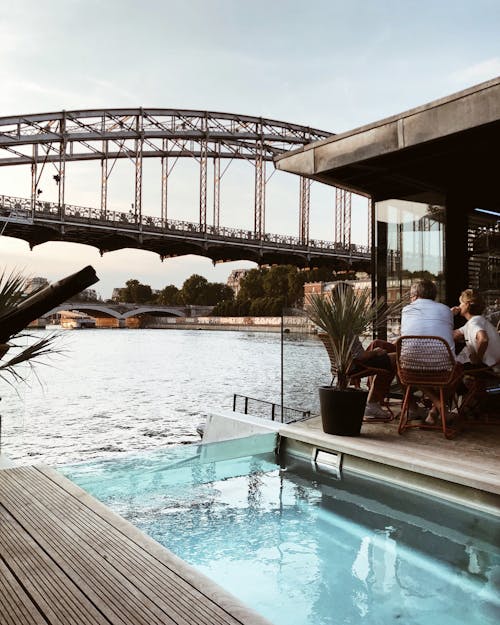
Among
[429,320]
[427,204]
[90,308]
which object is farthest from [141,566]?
[90,308]

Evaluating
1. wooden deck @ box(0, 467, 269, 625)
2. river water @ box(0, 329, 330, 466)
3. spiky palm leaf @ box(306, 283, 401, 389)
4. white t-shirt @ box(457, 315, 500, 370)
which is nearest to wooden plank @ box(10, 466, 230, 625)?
wooden deck @ box(0, 467, 269, 625)

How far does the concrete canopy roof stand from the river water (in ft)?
4.25

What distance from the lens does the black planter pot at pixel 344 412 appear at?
363 cm

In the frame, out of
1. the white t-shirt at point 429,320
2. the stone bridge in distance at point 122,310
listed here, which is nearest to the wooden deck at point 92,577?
the white t-shirt at point 429,320

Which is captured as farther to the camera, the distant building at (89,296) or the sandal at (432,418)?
the distant building at (89,296)

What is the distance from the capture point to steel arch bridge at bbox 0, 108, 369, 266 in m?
25.1

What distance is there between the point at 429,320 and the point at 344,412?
72 centimetres

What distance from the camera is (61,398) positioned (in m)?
23.5

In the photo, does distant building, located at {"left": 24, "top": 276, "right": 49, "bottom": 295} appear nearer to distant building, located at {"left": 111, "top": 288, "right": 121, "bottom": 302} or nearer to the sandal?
the sandal

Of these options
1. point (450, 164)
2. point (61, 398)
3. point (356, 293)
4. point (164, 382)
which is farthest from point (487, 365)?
→ point (164, 382)

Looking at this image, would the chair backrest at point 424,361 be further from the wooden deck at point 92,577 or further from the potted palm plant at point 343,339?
the wooden deck at point 92,577

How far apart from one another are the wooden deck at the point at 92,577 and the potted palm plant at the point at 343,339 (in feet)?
6.07

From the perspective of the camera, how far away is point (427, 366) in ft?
12.0

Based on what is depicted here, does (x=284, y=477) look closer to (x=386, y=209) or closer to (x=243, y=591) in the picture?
(x=243, y=591)
